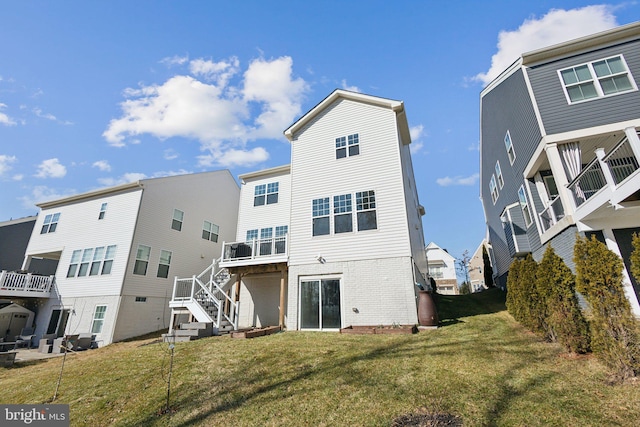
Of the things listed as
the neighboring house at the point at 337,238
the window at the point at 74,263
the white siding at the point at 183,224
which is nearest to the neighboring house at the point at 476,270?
the neighboring house at the point at 337,238

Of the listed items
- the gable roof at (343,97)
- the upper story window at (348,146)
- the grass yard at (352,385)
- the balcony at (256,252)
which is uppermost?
the gable roof at (343,97)

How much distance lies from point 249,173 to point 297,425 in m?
14.1

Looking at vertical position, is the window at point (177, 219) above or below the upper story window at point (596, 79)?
below

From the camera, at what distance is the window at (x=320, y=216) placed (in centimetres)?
1192

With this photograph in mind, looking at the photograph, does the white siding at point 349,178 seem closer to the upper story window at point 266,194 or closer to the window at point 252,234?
the upper story window at point 266,194

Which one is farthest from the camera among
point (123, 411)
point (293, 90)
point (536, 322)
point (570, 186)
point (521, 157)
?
point (293, 90)

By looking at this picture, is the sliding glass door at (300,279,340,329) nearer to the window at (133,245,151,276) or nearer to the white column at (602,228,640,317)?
the white column at (602,228,640,317)

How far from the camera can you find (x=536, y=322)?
741 centimetres

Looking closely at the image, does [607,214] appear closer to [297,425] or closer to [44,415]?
[297,425]

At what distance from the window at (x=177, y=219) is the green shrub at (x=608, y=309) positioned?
63.7 ft

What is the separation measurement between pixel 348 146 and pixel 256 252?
6.66 meters

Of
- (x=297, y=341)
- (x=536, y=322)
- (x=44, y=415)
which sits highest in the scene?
(x=536, y=322)

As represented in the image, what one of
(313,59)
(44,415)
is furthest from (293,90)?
(44,415)

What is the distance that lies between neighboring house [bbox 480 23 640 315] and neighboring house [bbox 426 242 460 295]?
3138cm
